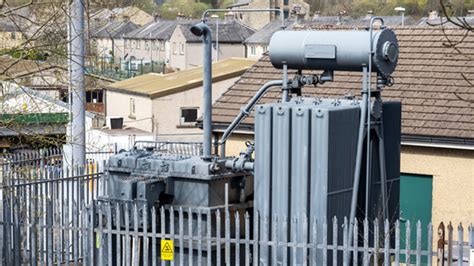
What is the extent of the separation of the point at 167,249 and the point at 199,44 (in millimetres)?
58174

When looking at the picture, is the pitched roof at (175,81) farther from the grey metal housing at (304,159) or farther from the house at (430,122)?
the grey metal housing at (304,159)

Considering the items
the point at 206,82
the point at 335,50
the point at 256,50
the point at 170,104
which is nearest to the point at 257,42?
the point at 256,50

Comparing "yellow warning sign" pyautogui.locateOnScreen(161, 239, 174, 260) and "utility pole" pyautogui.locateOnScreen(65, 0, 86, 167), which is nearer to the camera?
"yellow warning sign" pyautogui.locateOnScreen(161, 239, 174, 260)

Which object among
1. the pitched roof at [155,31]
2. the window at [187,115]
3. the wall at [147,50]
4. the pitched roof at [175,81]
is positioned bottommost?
the window at [187,115]

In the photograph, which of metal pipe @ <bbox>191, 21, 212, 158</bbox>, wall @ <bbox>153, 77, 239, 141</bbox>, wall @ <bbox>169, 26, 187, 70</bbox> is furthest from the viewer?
wall @ <bbox>169, 26, 187, 70</bbox>

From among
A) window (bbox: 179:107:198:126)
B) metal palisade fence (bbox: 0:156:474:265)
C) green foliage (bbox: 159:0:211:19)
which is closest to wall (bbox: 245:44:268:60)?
window (bbox: 179:107:198:126)

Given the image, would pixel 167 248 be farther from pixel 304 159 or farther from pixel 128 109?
pixel 128 109

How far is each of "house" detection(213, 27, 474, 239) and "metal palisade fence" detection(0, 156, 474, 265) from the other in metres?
5.59

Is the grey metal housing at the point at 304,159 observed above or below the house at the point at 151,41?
below

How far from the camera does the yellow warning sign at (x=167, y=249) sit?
34.8ft

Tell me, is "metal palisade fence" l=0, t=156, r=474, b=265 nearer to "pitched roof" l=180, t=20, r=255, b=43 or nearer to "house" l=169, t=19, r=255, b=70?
"house" l=169, t=19, r=255, b=70

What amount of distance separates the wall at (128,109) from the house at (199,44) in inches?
1037

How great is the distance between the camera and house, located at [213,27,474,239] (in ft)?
55.0

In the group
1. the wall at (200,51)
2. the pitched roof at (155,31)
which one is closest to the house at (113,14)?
the wall at (200,51)
